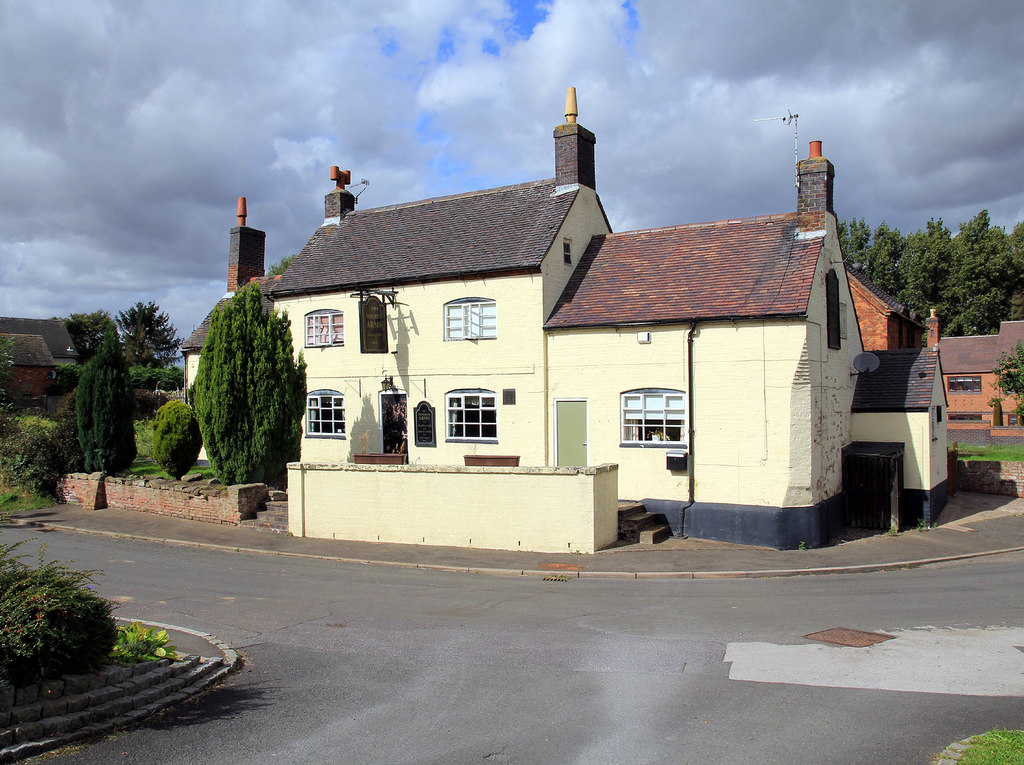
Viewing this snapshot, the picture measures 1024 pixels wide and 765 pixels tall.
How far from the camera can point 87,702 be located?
694 cm

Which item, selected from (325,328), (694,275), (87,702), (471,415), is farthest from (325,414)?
(87,702)

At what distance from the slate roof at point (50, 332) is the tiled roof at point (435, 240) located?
50287 mm

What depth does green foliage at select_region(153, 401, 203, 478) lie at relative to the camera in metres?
22.3

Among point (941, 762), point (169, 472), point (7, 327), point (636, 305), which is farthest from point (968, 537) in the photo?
point (7, 327)

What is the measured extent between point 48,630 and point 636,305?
14543mm

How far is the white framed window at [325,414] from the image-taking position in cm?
2286

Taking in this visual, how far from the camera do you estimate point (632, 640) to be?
32.3ft

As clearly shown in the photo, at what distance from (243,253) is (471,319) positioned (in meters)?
12.5

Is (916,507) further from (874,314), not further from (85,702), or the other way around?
(85,702)

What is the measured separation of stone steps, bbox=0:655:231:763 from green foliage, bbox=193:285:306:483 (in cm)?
1198

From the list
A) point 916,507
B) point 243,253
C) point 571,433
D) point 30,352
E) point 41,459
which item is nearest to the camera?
point 571,433

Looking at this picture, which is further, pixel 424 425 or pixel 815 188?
pixel 424 425

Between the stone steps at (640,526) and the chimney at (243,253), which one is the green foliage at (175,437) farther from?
the stone steps at (640,526)

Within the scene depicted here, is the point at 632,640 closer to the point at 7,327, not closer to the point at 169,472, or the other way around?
the point at 169,472
